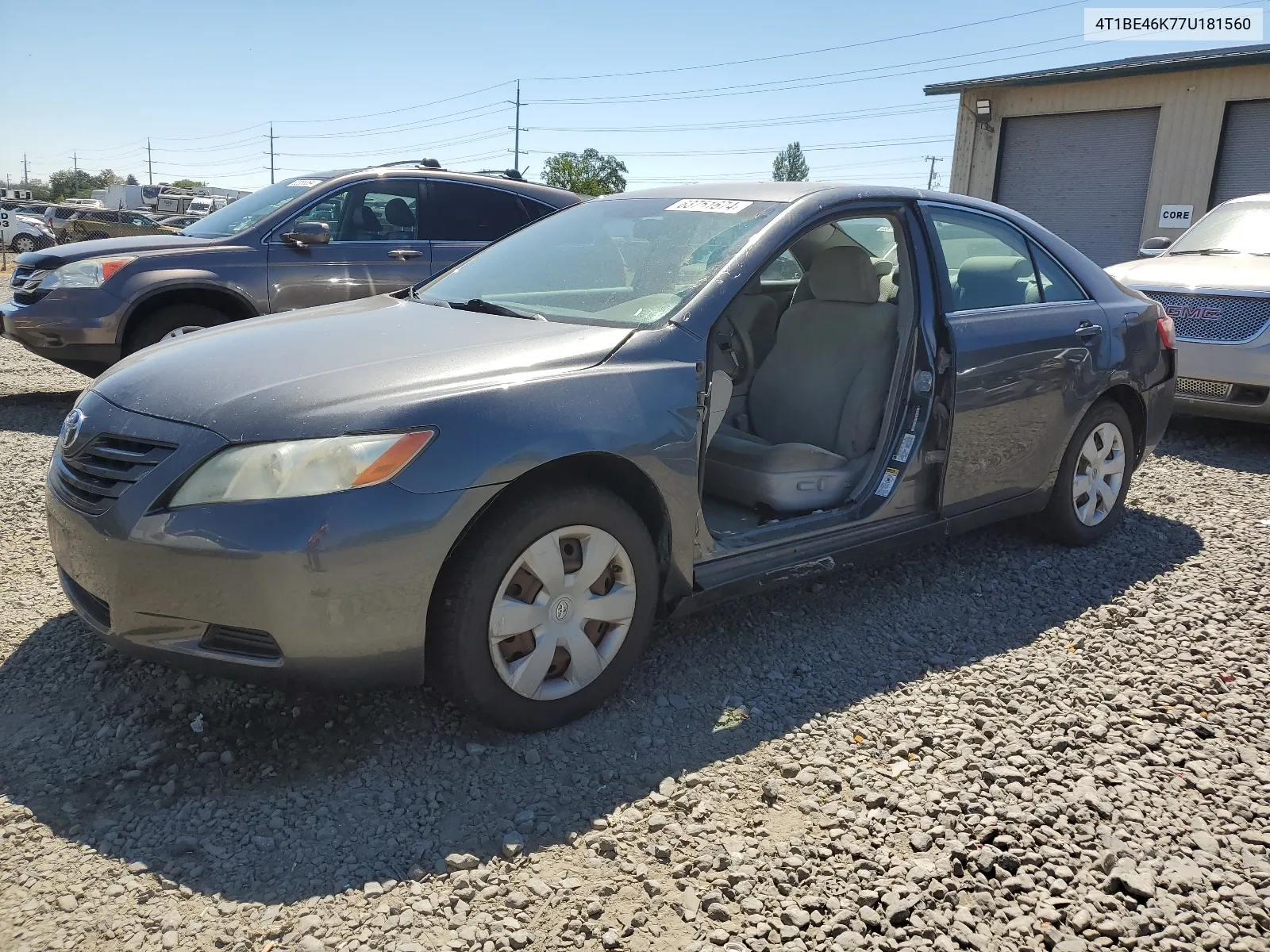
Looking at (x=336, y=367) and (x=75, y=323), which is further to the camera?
(x=75, y=323)

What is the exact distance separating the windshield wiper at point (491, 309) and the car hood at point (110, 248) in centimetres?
412

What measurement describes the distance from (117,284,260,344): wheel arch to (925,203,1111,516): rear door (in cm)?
470

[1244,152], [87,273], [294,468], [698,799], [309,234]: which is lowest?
[698,799]

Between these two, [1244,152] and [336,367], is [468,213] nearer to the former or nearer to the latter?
[336,367]

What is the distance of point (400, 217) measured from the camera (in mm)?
7363

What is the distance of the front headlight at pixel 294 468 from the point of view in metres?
2.44

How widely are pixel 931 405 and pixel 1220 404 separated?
13.3 feet

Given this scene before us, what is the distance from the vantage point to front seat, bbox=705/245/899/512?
12.5 feet

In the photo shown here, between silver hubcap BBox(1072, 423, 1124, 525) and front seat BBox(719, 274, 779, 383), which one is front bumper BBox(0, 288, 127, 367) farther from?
silver hubcap BBox(1072, 423, 1124, 525)

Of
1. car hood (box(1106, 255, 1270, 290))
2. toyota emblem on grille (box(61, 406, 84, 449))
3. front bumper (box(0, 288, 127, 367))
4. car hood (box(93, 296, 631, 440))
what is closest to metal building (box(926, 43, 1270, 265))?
car hood (box(1106, 255, 1270, 290))

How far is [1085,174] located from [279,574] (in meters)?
17.3

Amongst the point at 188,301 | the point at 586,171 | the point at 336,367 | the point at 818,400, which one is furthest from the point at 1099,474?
the point at 586,171

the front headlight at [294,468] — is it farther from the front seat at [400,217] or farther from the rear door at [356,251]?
the front seat at [400,217]

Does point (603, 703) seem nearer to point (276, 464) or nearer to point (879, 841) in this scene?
point (879, 841)
